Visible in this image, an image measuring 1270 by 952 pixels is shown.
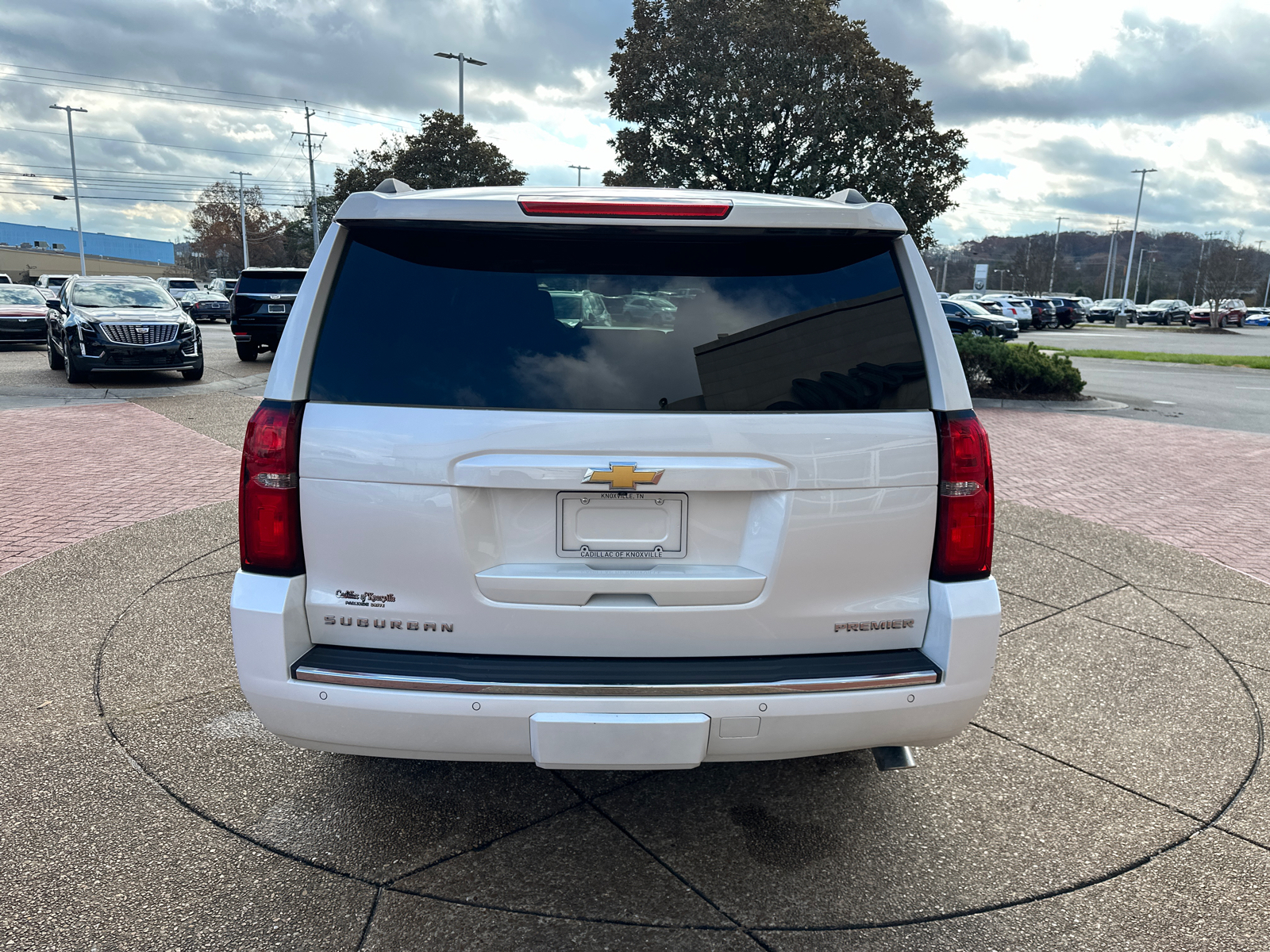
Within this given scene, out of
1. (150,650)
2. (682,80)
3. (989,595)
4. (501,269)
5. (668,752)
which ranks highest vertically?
(682,80)

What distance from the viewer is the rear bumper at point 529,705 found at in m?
2.37

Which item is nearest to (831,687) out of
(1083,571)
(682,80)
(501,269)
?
(501,269)

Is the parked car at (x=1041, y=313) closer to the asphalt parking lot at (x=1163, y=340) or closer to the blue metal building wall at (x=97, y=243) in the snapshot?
→ the asphalt parking lot at (x=1163, y=340)

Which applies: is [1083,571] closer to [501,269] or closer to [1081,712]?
[1081,712]

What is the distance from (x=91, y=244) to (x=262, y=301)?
14294cm

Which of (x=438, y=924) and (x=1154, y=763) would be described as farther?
(x=1154, y=763)

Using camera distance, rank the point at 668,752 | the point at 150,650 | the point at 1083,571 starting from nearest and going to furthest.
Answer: the point at 668,752, the point at 150,650, the point at 1083,571

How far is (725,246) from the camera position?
8.34 ft

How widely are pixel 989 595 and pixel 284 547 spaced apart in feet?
6.58

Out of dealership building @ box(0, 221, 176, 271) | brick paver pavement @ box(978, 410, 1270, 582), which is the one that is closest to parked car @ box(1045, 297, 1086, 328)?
brick paver pavement @ box(978, 410, 1270, 582)

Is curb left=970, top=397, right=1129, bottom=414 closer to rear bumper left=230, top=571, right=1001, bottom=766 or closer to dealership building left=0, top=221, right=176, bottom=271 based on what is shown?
rear bumper left=230, top=571, right=1001, bottom=766

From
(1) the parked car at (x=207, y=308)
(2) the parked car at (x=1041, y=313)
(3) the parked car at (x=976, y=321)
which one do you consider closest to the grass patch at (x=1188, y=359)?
(3) the parked car at (x=976, y=321)

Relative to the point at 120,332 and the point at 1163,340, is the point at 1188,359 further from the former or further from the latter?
the point at 120,332

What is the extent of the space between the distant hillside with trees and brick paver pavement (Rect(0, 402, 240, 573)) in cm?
5624
